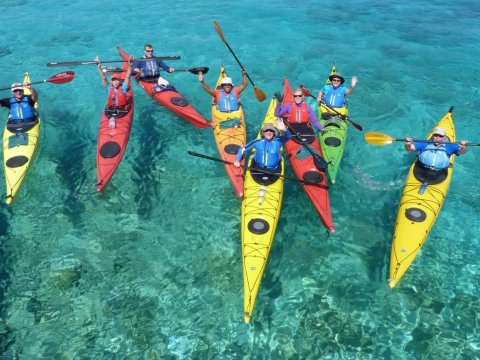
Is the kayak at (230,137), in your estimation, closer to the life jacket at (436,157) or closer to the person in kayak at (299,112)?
the person in kayak at (299,112)

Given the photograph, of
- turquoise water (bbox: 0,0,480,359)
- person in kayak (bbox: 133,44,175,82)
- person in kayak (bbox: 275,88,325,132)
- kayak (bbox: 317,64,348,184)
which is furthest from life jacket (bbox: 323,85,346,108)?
person in kayak (bbox: 133,44,175,82)

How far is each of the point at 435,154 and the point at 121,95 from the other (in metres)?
7.94

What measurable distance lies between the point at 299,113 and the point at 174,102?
3817mm

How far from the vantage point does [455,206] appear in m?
8.62

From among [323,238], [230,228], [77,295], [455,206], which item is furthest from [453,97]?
[77,295]

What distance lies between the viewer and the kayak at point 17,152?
8.24 metres

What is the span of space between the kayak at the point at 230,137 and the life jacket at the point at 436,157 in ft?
13.2

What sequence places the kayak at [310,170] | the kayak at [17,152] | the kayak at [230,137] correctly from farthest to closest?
the kayak at [230,137] < the kayak at [17,152] < the kayak at [310,170]

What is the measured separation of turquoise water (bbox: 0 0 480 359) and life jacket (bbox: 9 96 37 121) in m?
0.98

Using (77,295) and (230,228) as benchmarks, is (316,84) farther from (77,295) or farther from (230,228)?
(77,295)

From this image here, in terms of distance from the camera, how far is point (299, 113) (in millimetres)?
9523

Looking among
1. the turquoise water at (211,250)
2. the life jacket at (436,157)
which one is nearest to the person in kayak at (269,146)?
the turquoise water at (211,250)

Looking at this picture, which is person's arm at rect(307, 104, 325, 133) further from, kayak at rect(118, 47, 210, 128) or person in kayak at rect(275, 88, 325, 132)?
kayak at rect(118, 47, 210, 128)

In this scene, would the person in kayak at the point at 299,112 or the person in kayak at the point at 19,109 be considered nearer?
the person in kayak at the point at 299,112
